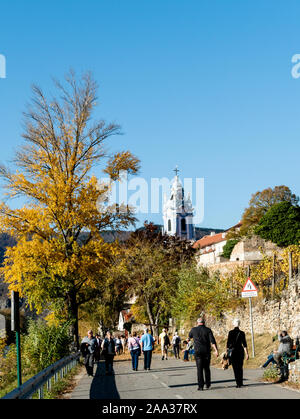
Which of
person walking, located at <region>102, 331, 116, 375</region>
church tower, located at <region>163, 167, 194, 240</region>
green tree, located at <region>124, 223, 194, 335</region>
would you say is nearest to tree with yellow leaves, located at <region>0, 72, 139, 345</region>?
person walking, located at <region>102, 331, 116, 375</region>

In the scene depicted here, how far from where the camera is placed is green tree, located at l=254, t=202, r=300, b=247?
69438 mm

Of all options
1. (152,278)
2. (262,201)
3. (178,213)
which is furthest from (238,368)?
(178,213)

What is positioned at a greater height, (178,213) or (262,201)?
(178,213)

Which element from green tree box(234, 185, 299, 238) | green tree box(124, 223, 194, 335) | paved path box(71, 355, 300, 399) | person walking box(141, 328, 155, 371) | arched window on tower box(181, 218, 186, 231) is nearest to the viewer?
paved path box(71, 355, 300, 399)

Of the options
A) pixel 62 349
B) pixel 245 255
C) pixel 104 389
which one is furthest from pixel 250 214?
pixel 104 389

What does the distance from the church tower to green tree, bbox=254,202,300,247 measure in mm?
102335

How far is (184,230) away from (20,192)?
152224 mm

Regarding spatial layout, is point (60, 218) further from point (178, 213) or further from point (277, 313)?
point (178, 213)

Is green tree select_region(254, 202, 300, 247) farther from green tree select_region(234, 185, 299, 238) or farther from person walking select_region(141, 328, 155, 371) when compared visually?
person walking select_region(141, 328, 155, 371)

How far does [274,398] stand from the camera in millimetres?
12703

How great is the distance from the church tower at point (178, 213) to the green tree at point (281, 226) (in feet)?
336

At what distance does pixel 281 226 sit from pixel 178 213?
351 ft

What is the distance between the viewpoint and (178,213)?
580ft

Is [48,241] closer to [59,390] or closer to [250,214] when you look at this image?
[59,390]
